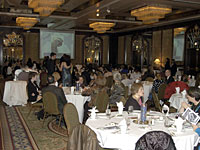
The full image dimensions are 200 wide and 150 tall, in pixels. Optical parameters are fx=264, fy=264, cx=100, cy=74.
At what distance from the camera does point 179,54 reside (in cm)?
1544

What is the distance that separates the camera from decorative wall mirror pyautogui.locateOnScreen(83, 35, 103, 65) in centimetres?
2178

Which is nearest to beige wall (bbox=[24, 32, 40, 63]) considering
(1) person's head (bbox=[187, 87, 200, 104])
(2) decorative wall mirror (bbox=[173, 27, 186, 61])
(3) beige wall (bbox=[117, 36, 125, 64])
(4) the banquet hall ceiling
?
(4) the banquet hall ceiling

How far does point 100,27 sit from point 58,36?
677 centimetres

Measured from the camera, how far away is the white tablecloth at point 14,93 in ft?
29.5

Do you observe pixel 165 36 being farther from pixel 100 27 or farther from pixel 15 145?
pixel 15 145

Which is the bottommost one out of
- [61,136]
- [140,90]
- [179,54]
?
[61,136]

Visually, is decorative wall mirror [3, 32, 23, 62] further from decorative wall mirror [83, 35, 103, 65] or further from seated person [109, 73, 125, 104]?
seated person [109, 73, 125, 104]

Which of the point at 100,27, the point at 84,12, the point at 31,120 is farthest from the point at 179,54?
the point at 31,120

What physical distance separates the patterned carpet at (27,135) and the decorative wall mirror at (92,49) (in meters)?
14.5

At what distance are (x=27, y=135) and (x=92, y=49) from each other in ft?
54.5

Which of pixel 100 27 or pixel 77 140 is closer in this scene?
pixel 77 140

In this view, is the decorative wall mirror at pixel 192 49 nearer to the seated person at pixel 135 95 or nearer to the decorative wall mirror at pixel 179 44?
the decorative wall mirror at pixel 179 44

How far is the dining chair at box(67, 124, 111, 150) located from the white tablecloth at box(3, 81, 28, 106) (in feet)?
22.2

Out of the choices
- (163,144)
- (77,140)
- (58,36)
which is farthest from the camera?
(58,36)
